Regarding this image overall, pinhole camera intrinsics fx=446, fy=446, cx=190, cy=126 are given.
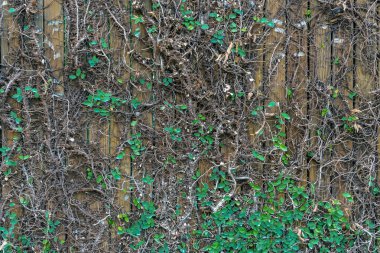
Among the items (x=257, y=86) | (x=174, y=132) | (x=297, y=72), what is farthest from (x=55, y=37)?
(x=297, y=72)

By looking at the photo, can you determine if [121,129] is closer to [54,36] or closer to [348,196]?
[54,36]

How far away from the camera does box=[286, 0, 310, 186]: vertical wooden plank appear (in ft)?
10.2

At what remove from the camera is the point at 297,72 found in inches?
123

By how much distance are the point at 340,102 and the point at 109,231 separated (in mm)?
1839

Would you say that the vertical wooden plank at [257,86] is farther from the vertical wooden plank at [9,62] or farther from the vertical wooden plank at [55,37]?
the vertical wooden plank at [9,62]

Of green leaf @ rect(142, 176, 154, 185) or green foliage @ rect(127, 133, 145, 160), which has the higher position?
green foliage @ rect(127, 133, 145, 160)

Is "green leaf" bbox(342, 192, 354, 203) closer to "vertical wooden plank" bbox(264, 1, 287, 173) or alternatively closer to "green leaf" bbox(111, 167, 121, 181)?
"vertical wooden plank" bbox(264, 1, 287, 173)

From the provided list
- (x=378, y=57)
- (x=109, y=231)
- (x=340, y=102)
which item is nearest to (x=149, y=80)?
(x=109, y=231)

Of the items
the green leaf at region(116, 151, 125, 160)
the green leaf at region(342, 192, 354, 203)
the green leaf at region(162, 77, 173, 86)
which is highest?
the green leaf at region(162, 77, 173, 86)

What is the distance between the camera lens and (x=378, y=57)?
3146mm

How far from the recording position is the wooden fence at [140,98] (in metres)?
2.98

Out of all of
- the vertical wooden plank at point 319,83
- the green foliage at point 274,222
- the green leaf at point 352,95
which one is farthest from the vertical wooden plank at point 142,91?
the green leaf at point 352,95

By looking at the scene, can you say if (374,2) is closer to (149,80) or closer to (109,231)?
(149,80)

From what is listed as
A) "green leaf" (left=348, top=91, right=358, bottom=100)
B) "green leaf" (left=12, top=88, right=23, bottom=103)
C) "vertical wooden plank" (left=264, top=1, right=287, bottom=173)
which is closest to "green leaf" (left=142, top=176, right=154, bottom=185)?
"vertical wooden plank" (left=264, top=1, right=287, bottom=173)
